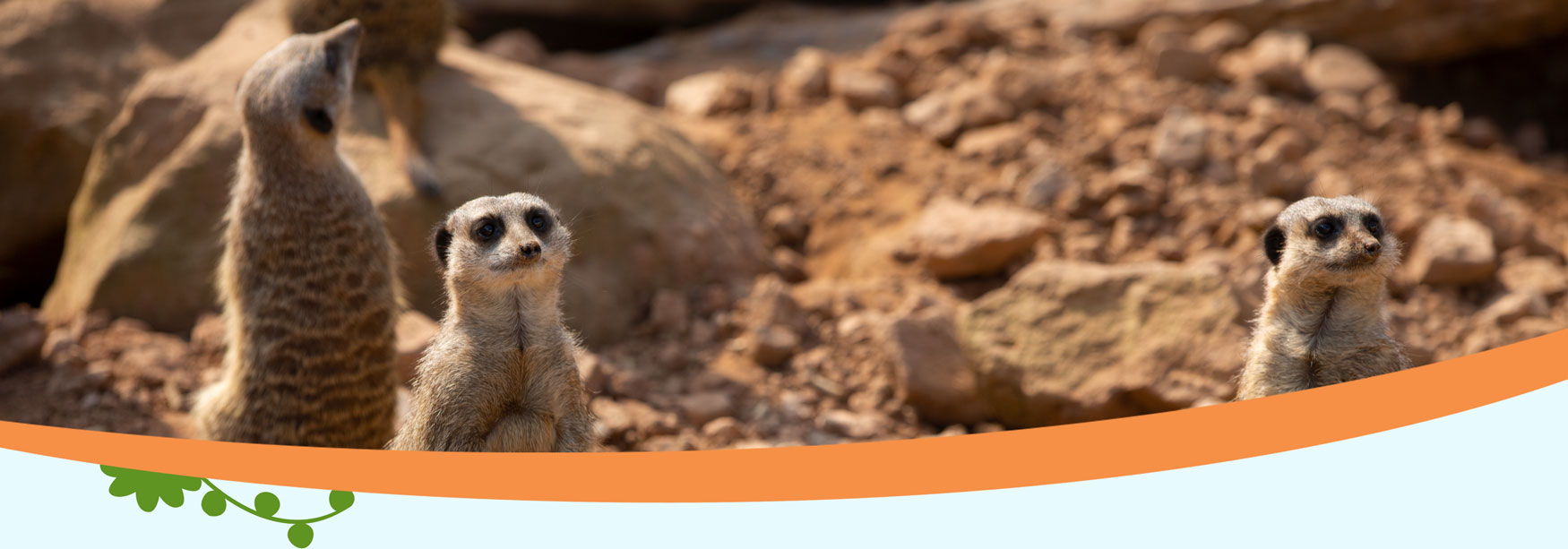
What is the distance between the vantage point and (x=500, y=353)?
1.86 m

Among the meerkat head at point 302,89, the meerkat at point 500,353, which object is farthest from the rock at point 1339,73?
the meerkat at point 500,353

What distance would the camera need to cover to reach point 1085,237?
364cm

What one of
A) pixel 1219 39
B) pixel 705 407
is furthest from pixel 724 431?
pixel 1219 39

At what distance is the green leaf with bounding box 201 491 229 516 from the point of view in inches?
72.0

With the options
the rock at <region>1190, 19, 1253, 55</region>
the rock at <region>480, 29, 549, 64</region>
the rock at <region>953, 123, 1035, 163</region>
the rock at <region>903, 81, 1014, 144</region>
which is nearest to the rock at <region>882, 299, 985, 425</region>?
the rock at <region>953, 123, 1035, 163</region>

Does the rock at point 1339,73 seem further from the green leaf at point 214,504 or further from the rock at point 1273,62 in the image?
the green leaf at point 214,504

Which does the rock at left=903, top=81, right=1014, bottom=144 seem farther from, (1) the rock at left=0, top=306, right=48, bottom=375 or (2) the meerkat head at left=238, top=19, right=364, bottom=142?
(1) the rock at left=0, top=306, right=48, bottom=375

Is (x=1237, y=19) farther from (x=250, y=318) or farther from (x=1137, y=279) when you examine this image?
(x=250, y=318)

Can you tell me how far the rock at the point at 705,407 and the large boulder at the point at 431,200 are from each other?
0.54 meters

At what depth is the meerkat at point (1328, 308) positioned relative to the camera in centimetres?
196

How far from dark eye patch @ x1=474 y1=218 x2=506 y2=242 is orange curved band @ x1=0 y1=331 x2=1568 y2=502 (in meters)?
0.35

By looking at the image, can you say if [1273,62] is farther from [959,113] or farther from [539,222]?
[539,222]

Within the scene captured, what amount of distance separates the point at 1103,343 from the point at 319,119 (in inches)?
77.9

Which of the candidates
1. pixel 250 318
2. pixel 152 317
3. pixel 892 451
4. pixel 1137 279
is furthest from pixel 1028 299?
pixel 152 317
